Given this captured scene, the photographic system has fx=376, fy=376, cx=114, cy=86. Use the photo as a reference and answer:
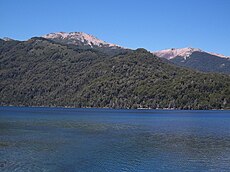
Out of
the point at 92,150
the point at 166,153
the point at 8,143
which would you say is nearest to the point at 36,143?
the point at 8,143

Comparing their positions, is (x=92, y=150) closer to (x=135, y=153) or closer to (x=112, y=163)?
(x=135, y=153)

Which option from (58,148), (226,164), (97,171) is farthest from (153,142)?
(97,171)

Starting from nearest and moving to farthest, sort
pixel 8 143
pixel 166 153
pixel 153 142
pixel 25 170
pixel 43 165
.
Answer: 1. pixel 25 170
2. pixel 43 165
3. pixel 166 153
4. pixel 8 143
5. pixel 153 142

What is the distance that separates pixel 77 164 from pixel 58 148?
15.5 m

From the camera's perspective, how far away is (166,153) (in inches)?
2330

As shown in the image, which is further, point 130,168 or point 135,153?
point 135,153

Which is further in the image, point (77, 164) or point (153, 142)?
point (153, 142)

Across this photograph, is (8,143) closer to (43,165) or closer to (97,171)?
(43,165)

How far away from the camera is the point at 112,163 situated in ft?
165

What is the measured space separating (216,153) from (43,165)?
28214 mm

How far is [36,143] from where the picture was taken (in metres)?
70.5

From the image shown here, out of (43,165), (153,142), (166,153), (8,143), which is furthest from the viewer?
(153,142)

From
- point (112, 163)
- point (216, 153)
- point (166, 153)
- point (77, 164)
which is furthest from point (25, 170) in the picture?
point (216, 153)

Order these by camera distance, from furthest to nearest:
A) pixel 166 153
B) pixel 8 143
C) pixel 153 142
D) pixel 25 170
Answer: pixel 153 142 < pixel 8 143 < pixel 166 153 < pixel 25 170
